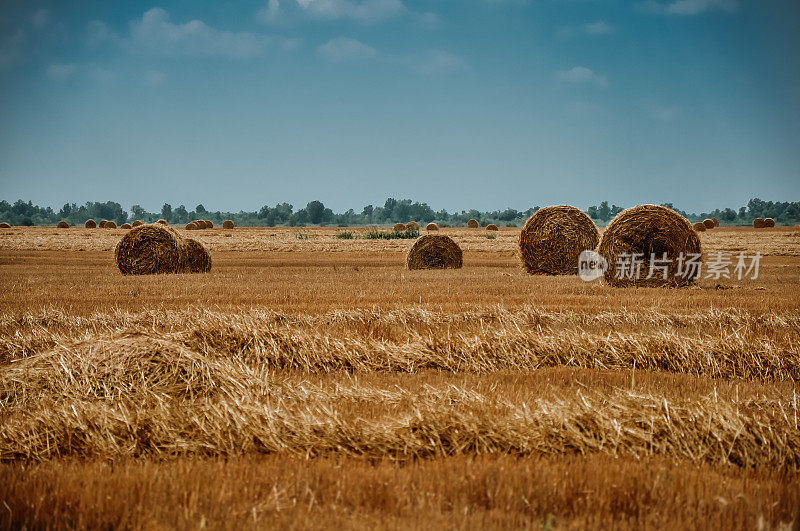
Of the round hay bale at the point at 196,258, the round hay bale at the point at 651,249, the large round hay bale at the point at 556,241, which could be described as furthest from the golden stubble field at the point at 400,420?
the round hay bale at the point at 196,258

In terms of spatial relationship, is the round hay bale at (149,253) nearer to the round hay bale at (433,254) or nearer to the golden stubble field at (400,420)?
the round hay bale at (433,254)

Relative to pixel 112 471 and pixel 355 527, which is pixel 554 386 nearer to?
pixel 355 527

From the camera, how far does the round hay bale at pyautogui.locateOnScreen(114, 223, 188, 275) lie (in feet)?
62.0

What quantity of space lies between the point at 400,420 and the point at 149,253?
16518mm

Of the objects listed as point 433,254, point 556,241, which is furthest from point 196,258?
point 556,241

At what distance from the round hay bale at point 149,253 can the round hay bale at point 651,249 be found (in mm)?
12370

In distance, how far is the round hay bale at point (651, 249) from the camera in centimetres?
1503

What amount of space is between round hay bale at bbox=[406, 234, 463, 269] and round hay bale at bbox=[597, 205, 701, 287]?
7.31 m

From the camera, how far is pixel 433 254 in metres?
22.1

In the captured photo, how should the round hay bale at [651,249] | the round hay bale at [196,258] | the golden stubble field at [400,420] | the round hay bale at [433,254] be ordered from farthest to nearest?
the round hay bale at [433,254], the round hay bale at [196,258], the round hay bale at [651,249], the golden stubble field at [400,420]

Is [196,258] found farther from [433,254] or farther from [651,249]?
[651,249]

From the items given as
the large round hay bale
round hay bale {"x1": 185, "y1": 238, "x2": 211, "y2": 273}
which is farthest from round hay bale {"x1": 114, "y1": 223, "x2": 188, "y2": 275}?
the large round hay bale

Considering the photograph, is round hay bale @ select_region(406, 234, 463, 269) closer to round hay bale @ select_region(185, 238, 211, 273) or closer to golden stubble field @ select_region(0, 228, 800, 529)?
round hay bale @ select_region(185, 238, 211, 273)

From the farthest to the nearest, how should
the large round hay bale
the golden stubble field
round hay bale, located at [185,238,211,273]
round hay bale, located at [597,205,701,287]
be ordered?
round hay bale, located at [185,238,211,273]
the large round hay bale
round hay bale, located at [597,205,701,287]
the golden stubble field
